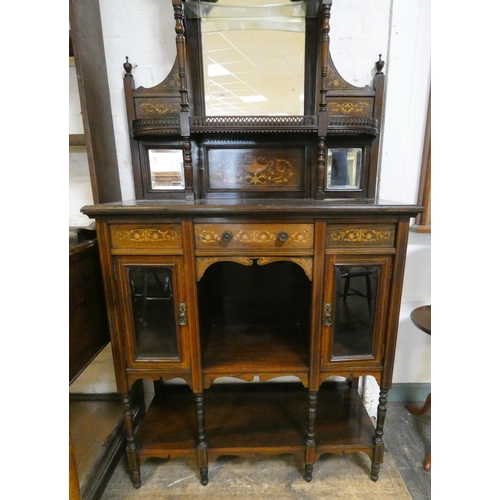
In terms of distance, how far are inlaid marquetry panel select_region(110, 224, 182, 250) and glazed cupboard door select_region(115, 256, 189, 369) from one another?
0.15 ft

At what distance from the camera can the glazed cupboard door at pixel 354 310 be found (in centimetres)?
100

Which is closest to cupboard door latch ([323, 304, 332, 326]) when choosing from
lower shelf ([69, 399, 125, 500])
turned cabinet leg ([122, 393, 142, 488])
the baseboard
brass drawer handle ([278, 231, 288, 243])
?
brass drawer handle ([278, 231, 288, 243])

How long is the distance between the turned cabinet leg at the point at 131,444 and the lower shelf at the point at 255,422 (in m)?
0.04

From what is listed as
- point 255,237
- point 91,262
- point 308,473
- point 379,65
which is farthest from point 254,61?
point 308,473

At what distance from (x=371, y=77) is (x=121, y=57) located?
3.84 feet

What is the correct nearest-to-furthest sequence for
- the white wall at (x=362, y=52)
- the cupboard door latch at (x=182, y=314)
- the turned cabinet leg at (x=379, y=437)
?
the cupboard door latch at (x=182, y=314) → the turned cabinet leg at (x=379, y=437) → the white wall at (x=362, y=52)

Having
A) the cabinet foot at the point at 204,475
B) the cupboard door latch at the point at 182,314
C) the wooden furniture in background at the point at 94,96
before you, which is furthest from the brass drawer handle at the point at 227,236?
the cabinet foot at the point at 204,475

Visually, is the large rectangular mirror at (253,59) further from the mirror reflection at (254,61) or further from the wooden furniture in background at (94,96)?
the wooden furniture in background at (94,96)

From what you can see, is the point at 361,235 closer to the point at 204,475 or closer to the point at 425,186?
the point at 425,186

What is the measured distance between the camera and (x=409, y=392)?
5.41 feet

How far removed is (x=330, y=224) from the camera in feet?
3.14
